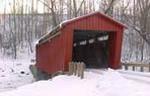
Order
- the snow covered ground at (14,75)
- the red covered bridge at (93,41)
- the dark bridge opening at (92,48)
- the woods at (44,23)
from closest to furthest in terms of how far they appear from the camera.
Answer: the red covered bridge at (93,41) → the dark bridge opening at (92,48) → the snow covered ground at (14,75) → the woods at (44,23)

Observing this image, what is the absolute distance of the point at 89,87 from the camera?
42.0 ft

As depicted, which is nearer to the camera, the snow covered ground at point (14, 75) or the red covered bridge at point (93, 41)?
the red covered bridge at point (93, 41)

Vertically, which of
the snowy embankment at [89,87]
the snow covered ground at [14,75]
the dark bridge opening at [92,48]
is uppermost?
the dark bridge opening at [92,48]

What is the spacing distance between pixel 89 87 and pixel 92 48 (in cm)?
1246

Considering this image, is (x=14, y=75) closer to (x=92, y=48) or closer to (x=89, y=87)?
(x=92, y=48)

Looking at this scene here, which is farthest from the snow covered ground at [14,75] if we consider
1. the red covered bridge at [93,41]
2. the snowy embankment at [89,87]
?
the snowy embankment at [89,87]

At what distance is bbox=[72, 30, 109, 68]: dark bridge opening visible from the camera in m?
22.3

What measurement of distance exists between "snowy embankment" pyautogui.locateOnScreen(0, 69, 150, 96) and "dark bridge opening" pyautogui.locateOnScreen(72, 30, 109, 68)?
21.8 ft

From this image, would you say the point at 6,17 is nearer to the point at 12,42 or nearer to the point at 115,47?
the point at 12,42

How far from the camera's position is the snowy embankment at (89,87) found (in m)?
10.5

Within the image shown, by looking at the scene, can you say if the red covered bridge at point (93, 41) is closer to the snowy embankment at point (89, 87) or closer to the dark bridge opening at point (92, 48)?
the dark bridge opening at point (92, 48)

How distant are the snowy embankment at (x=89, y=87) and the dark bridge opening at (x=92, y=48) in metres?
6.64

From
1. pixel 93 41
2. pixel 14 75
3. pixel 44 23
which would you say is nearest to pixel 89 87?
pixel 93 41

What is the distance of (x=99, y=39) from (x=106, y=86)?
39.6 feet
